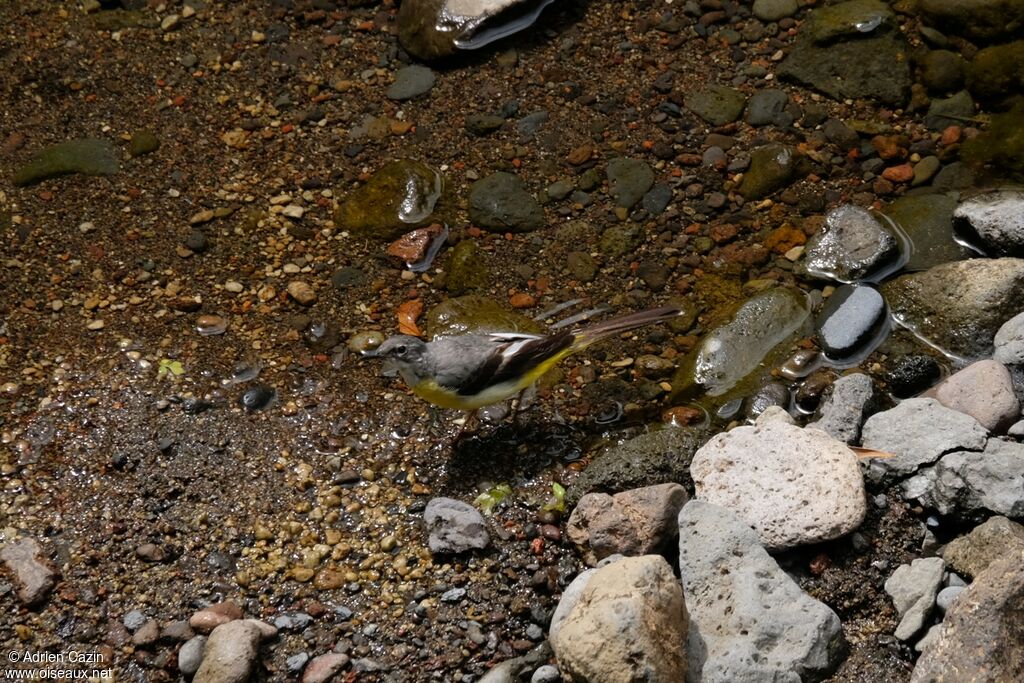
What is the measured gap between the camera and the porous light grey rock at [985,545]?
4.46 meters

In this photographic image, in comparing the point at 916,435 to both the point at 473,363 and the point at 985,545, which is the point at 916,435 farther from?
the point at 473,363

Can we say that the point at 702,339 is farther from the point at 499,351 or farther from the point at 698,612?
the point at 698,612

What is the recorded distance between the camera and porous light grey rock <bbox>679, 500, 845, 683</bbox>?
425cm

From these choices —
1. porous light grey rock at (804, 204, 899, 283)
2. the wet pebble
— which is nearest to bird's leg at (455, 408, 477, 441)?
the wet pebble

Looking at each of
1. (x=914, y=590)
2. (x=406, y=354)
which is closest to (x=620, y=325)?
(x=406, y=354)

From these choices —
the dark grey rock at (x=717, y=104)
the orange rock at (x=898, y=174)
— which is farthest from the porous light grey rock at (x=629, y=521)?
the dark grey rock at (x=717, y=104)

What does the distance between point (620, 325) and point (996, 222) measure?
2.41 m

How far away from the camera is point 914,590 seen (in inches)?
181

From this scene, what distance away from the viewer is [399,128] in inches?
288

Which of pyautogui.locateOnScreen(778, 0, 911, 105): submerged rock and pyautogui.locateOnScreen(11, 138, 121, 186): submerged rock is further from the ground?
pyautogui.locateOnScreen(778, 0, 911, 105): submerged rock

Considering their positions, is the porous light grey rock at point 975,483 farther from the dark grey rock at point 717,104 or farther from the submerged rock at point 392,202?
the submerged rock at point 392,202

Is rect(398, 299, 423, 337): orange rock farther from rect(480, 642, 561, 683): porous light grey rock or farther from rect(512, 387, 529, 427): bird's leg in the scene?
rect(480, 642, 561, 683): porous light grey rock

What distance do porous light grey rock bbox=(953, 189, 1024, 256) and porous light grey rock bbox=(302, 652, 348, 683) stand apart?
177 inches

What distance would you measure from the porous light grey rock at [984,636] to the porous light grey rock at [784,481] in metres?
0.72
